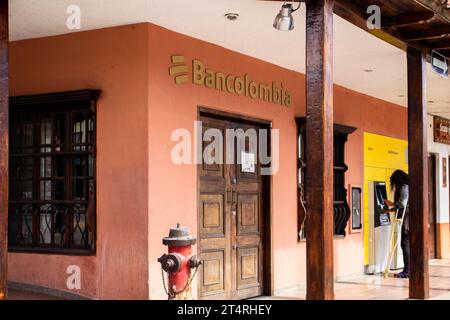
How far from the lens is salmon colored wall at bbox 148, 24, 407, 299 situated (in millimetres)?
6805

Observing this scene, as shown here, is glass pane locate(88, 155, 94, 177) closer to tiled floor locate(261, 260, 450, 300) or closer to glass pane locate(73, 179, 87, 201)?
glass pane locate(73, 179, 87, 201)

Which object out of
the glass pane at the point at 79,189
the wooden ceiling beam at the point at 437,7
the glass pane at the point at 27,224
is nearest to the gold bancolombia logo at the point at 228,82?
the glass pane at the point at 79,189

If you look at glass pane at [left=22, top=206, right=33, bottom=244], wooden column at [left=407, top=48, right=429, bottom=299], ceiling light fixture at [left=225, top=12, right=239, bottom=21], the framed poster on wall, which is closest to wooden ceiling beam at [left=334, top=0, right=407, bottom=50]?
wooden column at [left=407, top=48, right=429, bottom=299]

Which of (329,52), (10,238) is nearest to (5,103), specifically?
(329,52)

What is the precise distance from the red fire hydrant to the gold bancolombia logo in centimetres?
256

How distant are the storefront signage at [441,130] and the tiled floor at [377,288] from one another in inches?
165

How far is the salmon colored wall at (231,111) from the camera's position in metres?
6.80

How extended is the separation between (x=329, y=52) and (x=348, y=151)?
18.9 ft

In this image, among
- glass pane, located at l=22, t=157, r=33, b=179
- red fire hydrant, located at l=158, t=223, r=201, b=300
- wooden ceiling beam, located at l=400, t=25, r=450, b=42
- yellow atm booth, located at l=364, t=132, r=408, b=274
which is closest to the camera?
red fire hydrant, located at l=158, t=223, r=201, b=300

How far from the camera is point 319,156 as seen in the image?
530 cm

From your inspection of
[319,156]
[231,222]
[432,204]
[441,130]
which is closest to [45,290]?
[231,222]

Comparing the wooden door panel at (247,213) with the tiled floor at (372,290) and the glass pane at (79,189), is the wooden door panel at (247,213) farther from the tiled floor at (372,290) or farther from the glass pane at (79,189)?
the glass pane at (79,189)

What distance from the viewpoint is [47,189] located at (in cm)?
748

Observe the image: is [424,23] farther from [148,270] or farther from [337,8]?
[148,270]
